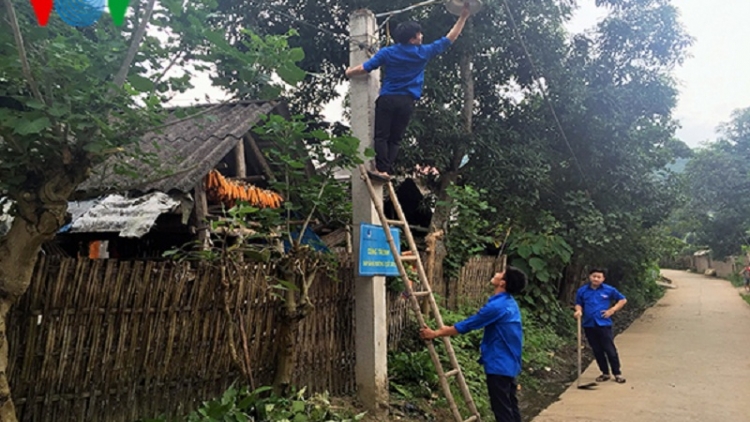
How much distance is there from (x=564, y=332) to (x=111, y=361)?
375 inches

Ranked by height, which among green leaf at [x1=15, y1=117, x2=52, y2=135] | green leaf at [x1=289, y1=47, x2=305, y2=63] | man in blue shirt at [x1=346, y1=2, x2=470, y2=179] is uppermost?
man in blue shirt at [x1=346, y1=2, x2=470, y2=179]

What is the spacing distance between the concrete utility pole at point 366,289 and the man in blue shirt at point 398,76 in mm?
129

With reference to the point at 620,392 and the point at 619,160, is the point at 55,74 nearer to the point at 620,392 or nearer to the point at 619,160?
the point at 620,392

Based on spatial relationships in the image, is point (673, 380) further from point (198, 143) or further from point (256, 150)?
point (198, 143)

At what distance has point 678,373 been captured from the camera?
25.4 ft

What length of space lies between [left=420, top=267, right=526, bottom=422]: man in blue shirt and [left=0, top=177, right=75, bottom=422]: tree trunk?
9.11 feet

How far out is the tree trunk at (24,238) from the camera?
284 centimetres

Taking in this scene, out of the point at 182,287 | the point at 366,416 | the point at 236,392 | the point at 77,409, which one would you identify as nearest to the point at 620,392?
the point at 366,416

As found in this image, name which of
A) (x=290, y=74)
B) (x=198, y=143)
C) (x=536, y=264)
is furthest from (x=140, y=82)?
(x=536, y=264)

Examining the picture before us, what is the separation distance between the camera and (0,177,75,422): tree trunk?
2.84m

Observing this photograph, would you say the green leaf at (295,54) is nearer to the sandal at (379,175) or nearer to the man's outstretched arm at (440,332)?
the sandal at (379,175)

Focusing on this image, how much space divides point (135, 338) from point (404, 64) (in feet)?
9.99

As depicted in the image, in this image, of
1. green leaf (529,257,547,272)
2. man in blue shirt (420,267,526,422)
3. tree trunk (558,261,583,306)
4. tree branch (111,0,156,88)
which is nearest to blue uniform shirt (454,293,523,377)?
man in blue shirt (420,267,526,422)

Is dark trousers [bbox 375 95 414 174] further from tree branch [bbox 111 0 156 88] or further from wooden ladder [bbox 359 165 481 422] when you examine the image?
tree branch [bbox 111 0 156 88]
